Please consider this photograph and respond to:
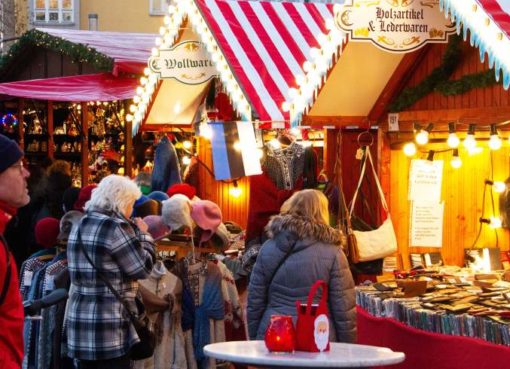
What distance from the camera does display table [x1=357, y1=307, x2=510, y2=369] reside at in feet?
26.6

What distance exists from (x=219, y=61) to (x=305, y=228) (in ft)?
11.4

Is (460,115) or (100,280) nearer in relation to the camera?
(100,280)

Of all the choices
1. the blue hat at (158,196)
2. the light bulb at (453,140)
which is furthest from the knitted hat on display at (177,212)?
the light bulb at (453,140)

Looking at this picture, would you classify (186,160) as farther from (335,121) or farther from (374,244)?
(374,244)

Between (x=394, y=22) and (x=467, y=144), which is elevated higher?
(x=394, y=22)

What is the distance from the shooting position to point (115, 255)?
815 centimetres

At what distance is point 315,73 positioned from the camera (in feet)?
31.3

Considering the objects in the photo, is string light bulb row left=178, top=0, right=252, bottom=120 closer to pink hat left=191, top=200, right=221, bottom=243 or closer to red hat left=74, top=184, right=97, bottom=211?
pink hat left=191, top=200, right=221, bottom=243

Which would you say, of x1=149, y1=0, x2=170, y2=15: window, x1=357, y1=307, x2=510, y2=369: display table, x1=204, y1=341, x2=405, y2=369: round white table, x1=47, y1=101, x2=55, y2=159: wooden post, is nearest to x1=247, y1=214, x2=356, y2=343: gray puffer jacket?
x1=357, y1=307, x2=510, y2=369: display table

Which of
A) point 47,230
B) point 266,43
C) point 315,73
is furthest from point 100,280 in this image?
point 266,43

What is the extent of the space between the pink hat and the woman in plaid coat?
1677mm

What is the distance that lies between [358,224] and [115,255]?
281 cm

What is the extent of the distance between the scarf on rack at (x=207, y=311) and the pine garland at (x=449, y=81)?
240 cm

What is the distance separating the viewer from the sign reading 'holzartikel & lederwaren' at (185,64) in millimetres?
11945
